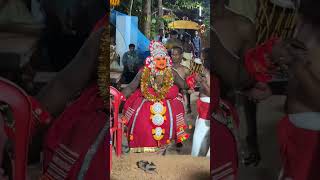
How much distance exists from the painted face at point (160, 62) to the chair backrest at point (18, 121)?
2.56ft

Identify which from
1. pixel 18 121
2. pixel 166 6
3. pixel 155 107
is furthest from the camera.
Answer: pixel 155 107

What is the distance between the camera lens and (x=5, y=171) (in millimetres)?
2465

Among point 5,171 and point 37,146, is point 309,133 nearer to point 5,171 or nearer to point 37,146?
point 37,146

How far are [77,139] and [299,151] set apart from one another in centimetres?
121

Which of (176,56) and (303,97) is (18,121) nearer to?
(176,56)

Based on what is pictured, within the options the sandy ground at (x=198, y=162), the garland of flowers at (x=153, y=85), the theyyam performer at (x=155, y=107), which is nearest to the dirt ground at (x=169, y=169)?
the sandy ground at (x=198, y=162)

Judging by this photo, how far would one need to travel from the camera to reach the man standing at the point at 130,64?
8.84 feet

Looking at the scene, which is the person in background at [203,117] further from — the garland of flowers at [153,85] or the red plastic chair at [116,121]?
the red plastic chair at [116,121]

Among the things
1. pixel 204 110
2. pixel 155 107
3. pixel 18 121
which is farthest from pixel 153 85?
pixel 18 121

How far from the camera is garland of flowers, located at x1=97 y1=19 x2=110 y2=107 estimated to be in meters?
2.48

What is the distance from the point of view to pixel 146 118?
2893 mm

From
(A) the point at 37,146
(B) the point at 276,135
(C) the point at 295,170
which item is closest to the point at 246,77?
(B) the point at 276,135

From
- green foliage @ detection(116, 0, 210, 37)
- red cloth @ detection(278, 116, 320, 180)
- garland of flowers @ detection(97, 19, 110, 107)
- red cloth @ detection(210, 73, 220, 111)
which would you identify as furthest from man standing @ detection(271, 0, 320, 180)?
garland of flowers @ detection(97, 19, 110, 107)

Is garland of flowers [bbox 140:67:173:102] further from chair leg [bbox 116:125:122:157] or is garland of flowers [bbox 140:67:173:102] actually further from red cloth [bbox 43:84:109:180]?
red cloth [bbox 43:84:109:180]
